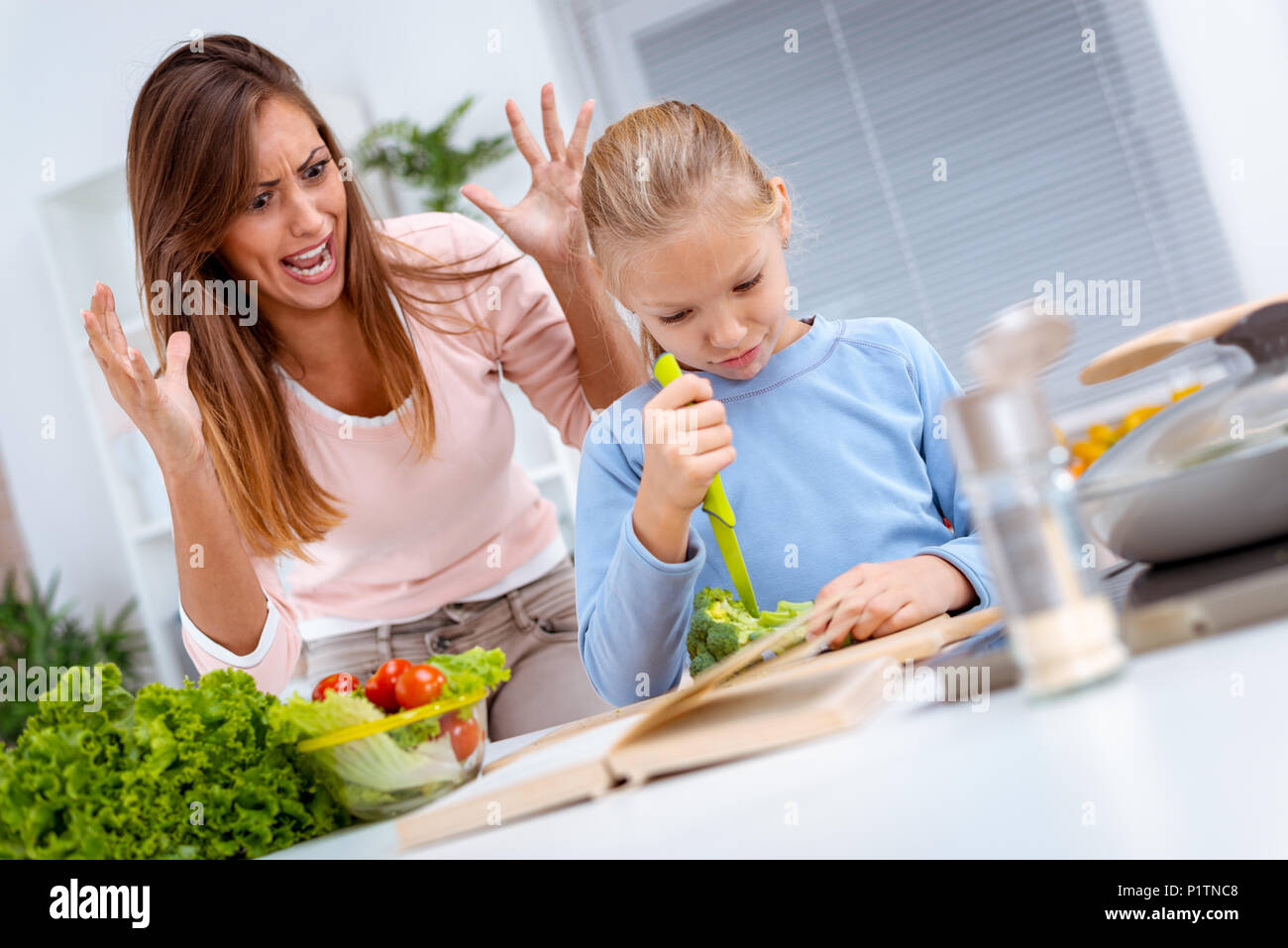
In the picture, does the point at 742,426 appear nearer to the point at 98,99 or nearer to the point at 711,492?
the point at 711,492

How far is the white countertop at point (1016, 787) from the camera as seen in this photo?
0.40m

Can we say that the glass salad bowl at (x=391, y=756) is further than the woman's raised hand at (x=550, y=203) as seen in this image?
No

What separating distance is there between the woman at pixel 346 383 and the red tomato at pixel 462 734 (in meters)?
0.61

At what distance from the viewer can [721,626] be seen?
3.51ft

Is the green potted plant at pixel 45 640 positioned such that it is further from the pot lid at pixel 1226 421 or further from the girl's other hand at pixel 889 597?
the pot lid at pixel 1226 421

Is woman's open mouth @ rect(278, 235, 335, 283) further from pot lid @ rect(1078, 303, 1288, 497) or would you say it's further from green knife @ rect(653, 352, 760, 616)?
pot lid @ rect(1078, 303, 1288, 497)

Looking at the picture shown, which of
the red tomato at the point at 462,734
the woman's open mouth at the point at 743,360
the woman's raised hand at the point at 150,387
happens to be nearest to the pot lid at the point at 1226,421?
the red tomato at the point at 462,734

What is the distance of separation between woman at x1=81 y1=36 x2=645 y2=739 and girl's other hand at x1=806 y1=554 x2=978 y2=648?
750 millimetres

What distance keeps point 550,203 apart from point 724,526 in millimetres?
783

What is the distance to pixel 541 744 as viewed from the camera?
1016 millimetres

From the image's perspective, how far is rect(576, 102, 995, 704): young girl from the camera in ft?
3.93
